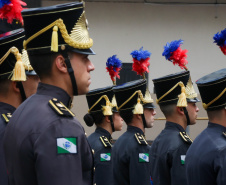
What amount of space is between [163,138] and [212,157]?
2.03 m

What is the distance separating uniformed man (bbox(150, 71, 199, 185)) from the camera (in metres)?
5.31

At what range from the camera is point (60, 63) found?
105 inches

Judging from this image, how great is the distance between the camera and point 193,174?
3.82 metres

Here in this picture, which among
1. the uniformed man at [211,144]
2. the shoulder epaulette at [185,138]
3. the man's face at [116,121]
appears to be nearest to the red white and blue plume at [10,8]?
the uniformed man at [211,144]

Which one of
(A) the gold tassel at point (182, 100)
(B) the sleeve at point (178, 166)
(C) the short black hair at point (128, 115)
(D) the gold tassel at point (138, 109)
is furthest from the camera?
(C) the short black hair at point (128, 115)

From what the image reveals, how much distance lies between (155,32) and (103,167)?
7010 mm

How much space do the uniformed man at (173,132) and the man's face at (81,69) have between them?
8.91 feet

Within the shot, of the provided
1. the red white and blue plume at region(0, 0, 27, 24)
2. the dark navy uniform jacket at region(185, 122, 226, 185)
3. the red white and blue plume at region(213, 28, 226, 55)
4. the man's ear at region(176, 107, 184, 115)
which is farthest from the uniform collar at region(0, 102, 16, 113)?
the man's ear at region(176, 107, 184, 115)

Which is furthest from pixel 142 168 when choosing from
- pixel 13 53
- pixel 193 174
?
pixel 13 53

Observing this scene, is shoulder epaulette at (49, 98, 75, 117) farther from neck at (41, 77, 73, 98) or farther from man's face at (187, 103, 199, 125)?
man's face at (187, 103, 199, 125)

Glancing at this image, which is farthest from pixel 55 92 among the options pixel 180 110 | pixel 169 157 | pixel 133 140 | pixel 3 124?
pixel 133 140

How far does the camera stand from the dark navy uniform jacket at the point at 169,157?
206 inches

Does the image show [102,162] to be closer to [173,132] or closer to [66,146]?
[173,132]

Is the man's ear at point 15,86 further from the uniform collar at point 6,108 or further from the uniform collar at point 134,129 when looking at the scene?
the uniform collar at point 134,129
